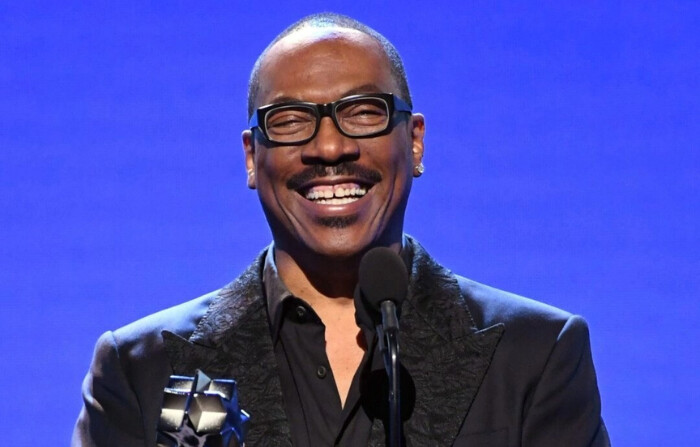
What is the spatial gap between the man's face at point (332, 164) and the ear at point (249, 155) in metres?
0.10

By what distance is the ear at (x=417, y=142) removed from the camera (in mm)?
2656

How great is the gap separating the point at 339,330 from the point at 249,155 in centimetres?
44

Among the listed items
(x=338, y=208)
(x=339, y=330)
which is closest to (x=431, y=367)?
(x=339, y=330)

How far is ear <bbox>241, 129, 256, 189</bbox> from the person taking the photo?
2.65m

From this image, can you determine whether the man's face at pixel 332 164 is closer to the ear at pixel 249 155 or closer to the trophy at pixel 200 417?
the ear at pixel 249 155

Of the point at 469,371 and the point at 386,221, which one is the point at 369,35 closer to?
the point at 386,221

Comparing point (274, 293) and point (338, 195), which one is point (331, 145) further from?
point (274, 293)

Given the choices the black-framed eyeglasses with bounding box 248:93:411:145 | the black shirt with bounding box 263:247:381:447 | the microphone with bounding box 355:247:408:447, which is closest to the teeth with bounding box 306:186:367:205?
the black-framed eyeglasses with bounding box 248:93:411:145

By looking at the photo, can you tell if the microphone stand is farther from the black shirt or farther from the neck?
the neck

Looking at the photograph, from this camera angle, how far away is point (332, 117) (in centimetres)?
239

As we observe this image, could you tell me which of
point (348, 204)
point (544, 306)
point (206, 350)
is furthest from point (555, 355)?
point (206, 350)

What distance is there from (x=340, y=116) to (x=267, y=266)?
0.43 meters

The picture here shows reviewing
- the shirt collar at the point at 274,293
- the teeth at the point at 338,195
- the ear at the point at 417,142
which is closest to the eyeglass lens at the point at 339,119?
the teeth at the point at 338,195

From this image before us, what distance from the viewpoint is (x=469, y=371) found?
8.00ft
